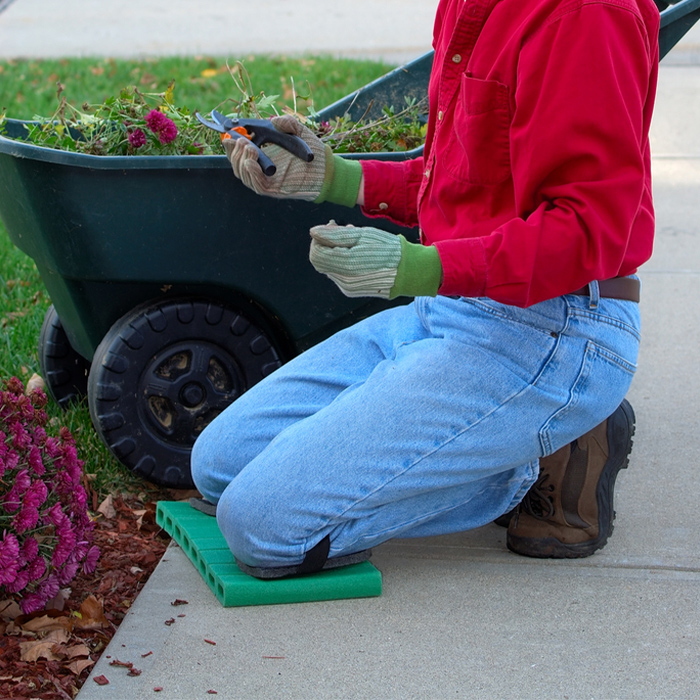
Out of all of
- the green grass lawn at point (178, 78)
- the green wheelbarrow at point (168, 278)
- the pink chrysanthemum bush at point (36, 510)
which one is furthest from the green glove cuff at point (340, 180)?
the green grass lawn at point (178, 78)

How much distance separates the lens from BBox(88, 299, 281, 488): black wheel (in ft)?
8.12

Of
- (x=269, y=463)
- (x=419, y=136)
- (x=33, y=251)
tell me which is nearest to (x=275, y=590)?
(x=269, y=463)

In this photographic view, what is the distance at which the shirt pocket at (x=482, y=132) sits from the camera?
186 centimetres

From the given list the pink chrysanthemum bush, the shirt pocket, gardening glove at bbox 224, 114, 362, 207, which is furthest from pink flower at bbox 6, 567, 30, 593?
the shirt pocket

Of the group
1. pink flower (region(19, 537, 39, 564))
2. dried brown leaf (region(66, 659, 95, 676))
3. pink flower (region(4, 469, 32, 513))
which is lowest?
dried brown leaf (region(66, 659, 95, 676))

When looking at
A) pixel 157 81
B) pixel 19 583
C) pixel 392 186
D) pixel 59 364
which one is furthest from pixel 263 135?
pixel 157 81

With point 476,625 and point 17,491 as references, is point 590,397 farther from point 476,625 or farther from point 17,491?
point 17,491

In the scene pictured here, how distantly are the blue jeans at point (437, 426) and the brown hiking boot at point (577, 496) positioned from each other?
11 centimetres

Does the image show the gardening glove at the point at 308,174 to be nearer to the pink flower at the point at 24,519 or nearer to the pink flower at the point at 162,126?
the pink flower at the point at 162,126

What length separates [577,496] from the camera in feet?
7.24

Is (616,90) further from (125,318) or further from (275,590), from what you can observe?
(125,318)

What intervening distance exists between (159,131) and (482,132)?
0.95 m

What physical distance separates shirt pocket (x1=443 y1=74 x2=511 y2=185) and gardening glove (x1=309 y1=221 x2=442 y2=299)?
0.23m

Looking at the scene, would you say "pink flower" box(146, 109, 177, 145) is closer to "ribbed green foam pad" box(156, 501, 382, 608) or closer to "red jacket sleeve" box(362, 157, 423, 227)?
"red jacket sleeve" box(362, 157, 423, 227)
